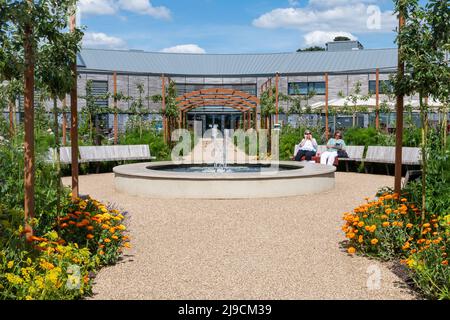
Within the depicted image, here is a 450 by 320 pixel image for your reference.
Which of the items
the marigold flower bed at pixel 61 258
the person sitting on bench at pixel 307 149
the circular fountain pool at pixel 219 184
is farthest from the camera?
the person sitting on bench at pixel 307 149

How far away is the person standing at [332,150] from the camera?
13438mm

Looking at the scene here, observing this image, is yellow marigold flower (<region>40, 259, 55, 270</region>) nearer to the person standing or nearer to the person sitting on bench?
the person standing

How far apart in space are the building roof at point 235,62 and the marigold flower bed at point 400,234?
1209 inches

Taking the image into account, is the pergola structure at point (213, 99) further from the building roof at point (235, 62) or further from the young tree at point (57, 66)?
the young tree at point (57, 66)

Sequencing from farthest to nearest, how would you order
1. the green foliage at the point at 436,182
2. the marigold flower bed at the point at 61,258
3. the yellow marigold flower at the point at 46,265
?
the green foliage at the point at 436,182, the yellow marigold flower at the point at 46,265, the marigold flower bed at the point at 61,258

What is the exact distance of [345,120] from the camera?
32281mm

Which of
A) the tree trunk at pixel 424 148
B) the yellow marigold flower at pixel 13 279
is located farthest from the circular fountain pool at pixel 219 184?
the yellow marigold flower at pixel 13 279

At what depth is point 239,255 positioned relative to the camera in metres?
5.35

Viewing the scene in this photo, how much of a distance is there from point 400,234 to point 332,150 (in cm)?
908

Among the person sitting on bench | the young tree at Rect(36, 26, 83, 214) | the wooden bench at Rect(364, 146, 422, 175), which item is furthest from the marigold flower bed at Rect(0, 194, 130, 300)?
the person sitting on bench

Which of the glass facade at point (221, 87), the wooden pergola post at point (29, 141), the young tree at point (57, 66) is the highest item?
the glass facade at point (221, 87)

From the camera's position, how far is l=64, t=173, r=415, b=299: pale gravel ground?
4215 mm

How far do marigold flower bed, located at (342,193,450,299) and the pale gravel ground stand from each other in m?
0.20
